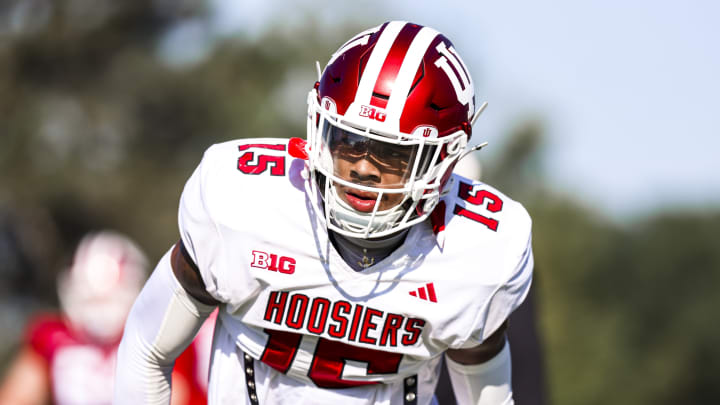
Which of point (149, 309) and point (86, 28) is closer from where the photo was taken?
point (149, 309)

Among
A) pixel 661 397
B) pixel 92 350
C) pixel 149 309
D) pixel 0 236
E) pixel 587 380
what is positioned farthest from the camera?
pixel 661 397

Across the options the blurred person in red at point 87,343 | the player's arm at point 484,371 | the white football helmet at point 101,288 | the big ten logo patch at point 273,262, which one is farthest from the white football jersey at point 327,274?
the white football helmet at point 101,288

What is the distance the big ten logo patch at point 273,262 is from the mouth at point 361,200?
0.20 m

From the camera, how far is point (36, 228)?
1402 centimetres

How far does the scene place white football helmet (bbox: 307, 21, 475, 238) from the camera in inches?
90.2

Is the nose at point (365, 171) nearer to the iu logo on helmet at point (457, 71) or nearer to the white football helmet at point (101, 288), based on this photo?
the iu logo on helmet at point (457, 71)

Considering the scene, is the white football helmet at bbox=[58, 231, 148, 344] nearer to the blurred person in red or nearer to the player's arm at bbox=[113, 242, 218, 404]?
the blurred person in red

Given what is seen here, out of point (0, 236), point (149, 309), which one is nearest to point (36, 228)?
point (0, 236)

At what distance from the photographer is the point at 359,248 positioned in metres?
2.41

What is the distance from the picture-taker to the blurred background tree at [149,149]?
1391cm

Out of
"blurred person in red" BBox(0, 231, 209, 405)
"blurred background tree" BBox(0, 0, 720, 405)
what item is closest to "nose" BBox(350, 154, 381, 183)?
"blurred person in red" BBox(0, 231, 209, 405)

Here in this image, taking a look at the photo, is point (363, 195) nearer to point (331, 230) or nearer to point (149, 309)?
point (331, 230)

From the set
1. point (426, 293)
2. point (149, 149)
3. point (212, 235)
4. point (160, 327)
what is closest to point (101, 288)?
point (160, 327)

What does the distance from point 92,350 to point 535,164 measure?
51.1 feet
